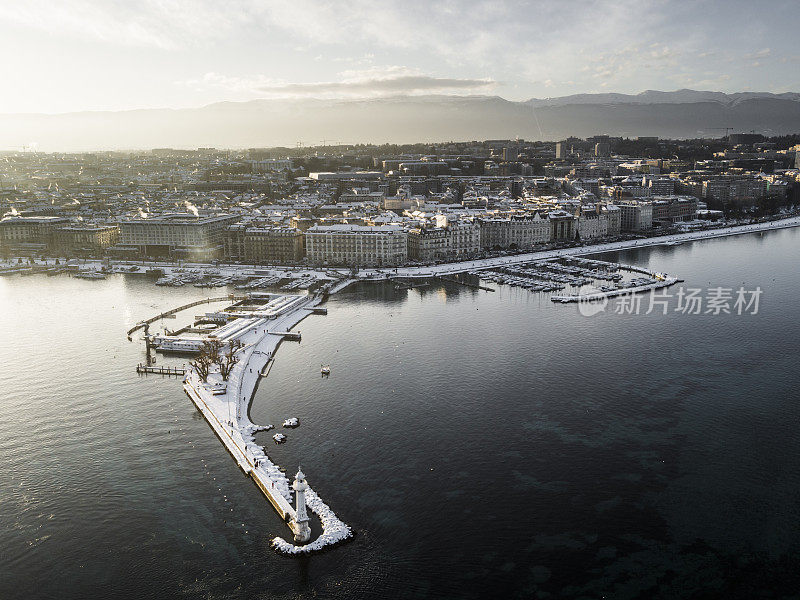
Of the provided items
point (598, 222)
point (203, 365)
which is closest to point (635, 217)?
point (598, 222)

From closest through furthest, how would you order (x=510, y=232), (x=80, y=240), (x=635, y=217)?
(x=80, y=240)
(x=510, y=232)
(x=635, y=217)

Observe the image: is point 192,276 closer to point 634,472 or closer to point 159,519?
point 159,519

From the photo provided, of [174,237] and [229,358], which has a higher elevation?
[174,237]

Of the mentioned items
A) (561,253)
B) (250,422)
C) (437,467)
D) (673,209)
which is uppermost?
(673,209)

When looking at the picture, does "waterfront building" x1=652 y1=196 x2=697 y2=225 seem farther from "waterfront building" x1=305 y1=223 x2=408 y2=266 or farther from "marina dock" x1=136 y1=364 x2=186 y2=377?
"marina dock" x1=136 y1=364 x2=186 y2=377

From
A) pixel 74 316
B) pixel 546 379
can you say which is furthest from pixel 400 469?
pixel 74 316

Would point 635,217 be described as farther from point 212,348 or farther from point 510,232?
point 212,348

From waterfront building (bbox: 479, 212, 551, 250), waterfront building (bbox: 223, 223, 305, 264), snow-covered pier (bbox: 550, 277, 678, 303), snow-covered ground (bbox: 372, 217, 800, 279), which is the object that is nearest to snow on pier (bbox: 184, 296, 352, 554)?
snow-covered ground (bbox: 372, 217, 800, 279)

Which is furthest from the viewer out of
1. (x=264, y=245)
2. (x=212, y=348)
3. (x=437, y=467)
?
(x=264, y=245)
